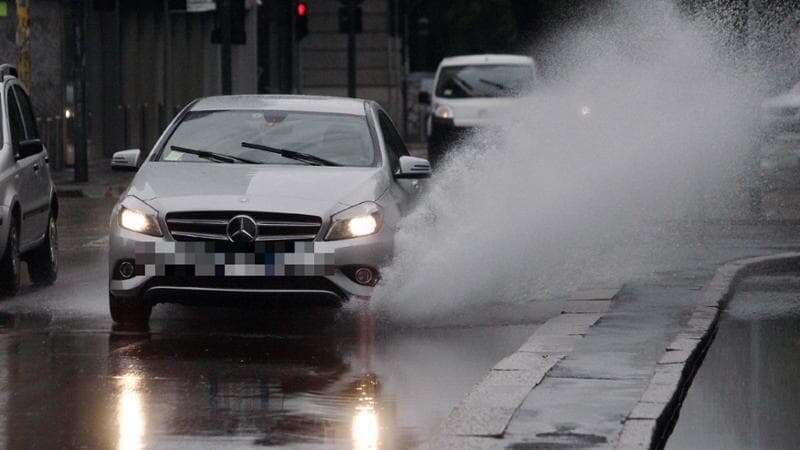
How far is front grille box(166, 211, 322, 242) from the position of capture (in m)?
11.7

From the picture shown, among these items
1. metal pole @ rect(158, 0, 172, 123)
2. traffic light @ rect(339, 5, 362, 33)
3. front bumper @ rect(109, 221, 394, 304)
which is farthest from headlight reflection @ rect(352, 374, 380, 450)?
traffic light @ rect(339, 5, 362, 33)

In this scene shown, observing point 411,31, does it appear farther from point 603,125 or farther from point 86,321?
point 86,321

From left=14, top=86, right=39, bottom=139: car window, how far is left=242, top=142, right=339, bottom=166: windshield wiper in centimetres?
289

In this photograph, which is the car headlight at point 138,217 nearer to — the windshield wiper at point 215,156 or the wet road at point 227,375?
the wet road at point 227,375

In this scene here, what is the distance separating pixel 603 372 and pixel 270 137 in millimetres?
4231

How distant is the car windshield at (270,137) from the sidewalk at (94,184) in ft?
42.2

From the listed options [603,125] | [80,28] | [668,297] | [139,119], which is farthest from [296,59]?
[668,297]

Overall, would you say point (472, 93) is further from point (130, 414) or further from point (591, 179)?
point (130, 414)

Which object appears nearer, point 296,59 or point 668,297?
point 668,297

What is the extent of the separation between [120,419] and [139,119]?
2722 cm

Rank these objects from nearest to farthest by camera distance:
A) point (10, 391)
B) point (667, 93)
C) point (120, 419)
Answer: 1. point (120, 419)
2. point (10, 391)
3. point (667, 93)

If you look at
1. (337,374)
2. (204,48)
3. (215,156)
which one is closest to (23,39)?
(215,156)

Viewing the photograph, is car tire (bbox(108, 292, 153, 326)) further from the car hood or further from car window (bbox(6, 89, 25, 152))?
car window (bbox(6, 89, 25, 152))

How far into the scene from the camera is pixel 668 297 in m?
13.0
